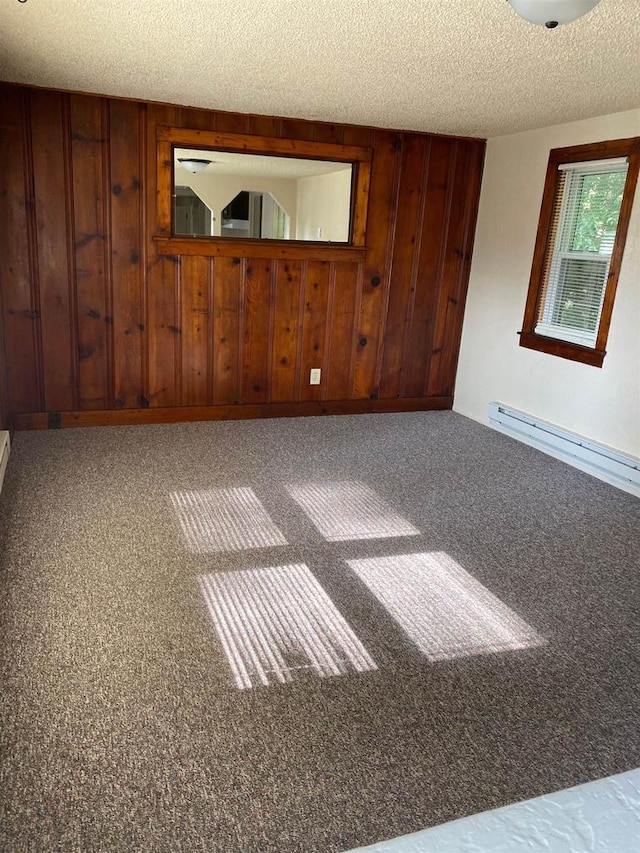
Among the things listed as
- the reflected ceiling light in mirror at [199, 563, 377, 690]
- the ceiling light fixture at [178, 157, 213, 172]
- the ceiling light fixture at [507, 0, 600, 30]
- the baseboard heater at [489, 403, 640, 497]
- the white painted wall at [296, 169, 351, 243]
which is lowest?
the reflected ceiling light in mirror at [199, 563, 377, 690]

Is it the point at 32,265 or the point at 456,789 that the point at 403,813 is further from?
the point at 32,265

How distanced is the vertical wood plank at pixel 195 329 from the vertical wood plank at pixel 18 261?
96 cm

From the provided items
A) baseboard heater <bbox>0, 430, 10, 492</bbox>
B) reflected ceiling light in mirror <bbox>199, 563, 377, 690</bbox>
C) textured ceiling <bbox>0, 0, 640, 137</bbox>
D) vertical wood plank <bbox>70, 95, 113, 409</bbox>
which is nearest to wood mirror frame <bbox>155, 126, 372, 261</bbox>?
textured ceiling <bbox>0, 0, 640, 137</bbox>

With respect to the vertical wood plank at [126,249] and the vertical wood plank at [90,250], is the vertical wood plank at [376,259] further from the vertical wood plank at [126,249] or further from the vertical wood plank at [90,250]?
the vertical wood plank at [90,250]

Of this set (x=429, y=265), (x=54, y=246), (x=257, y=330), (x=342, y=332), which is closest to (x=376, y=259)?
(x=429, y=265)

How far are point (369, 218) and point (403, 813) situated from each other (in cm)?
406

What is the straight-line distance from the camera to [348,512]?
3373mm

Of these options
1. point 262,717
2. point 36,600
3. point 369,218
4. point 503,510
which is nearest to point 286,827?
point 262,717

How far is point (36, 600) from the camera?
2430 millimetres

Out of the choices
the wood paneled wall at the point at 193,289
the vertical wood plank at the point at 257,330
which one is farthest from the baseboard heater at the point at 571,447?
the vertical wood plank at the point at 257,330

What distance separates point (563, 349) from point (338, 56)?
7.64 feet

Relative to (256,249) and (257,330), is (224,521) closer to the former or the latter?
(257,330)

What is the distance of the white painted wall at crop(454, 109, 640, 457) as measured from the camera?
3863mm

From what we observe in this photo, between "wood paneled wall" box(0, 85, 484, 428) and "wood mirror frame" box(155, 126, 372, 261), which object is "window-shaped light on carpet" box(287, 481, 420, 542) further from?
"wood mirror frame" box(155, 126, 372, 261)
